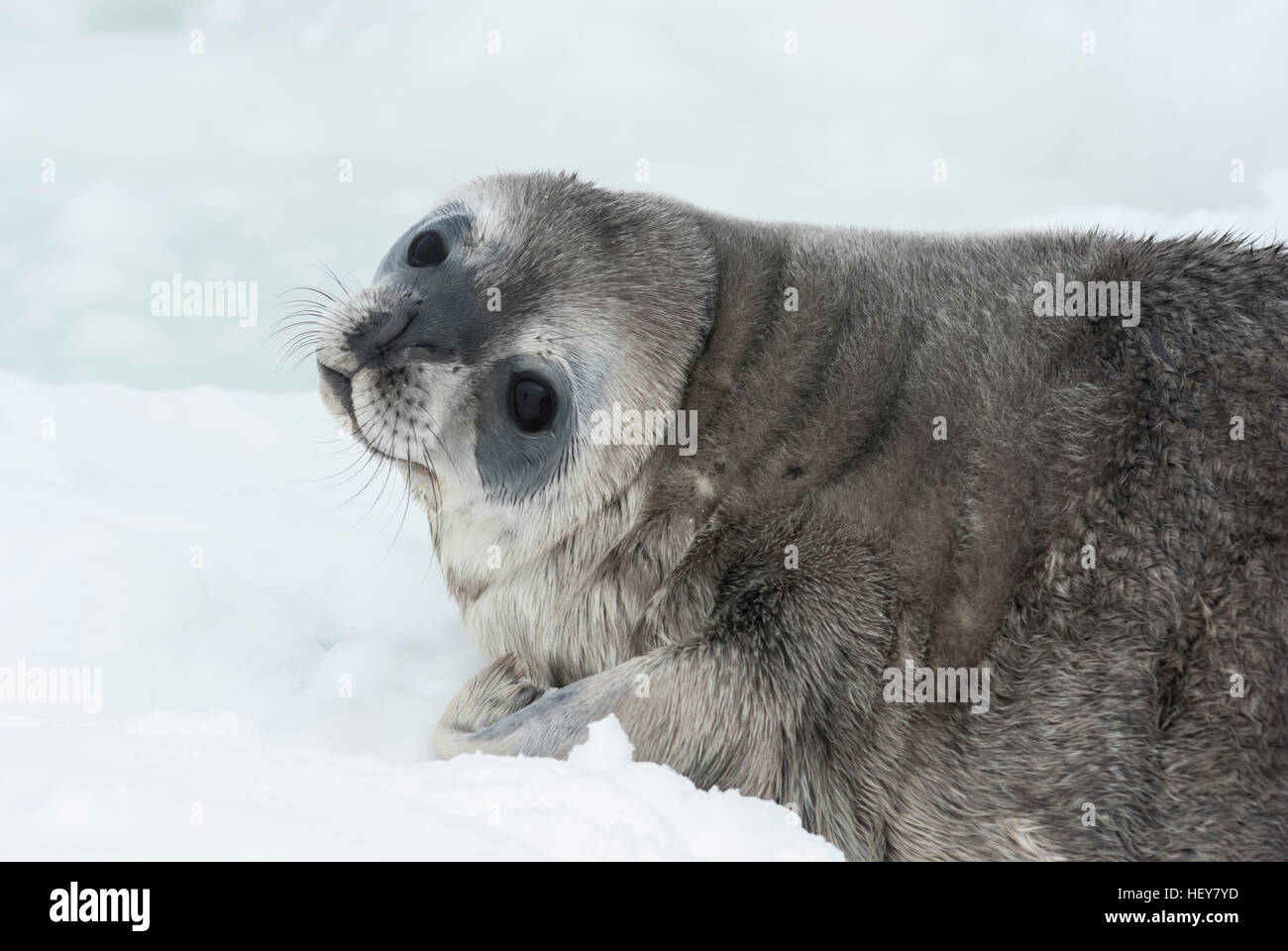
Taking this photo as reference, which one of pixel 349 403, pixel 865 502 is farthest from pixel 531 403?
pixel 865 502

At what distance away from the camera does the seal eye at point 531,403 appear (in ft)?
11.6

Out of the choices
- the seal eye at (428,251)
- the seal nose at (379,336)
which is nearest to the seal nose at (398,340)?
the seal nose at (379,336)

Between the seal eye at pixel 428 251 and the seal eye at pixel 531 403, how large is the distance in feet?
1.64

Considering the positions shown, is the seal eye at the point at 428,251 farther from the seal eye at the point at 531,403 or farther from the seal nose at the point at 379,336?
the seal eye at the point at 531,403

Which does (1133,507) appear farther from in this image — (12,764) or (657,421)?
(12,764)

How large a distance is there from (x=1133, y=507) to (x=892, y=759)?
883 millimetres

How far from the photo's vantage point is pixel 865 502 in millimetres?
3400

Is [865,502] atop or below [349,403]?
below

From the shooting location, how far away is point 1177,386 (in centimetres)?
326

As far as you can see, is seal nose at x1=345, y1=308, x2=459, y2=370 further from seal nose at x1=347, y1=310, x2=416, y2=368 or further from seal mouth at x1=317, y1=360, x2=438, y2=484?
seal mouth at x1=317, y1=360, x2=438, y2=484

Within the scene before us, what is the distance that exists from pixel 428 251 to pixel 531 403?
2.03ft

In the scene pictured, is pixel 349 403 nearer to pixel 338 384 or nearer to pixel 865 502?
pixel 338 384

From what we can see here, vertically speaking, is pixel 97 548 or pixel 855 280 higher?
pixel 855 280
